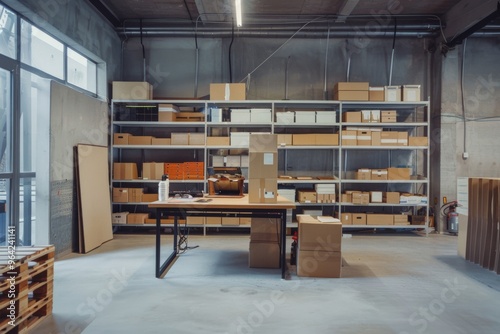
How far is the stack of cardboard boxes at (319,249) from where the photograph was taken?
3.54 m

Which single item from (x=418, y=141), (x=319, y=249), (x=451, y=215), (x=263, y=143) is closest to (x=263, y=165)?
(x=263, y=143)

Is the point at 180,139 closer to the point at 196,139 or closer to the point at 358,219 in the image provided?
the point at 196,139

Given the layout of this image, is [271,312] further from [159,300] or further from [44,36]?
[44,36]

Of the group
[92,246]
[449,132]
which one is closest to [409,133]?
[449,132]

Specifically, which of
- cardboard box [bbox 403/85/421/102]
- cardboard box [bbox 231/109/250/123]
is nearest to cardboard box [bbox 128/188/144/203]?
cardboard box [bbox 231/109/250/123]

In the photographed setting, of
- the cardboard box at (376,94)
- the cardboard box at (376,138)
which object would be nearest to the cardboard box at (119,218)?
the cardboard box at (376,138)

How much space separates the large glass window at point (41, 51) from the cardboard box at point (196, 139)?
2.10 meters

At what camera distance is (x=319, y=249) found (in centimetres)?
357

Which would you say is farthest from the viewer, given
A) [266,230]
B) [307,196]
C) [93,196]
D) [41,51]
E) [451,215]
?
[451,215]

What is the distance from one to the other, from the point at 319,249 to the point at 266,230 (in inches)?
25.2

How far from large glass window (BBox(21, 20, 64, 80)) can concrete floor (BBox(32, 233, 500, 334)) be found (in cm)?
249

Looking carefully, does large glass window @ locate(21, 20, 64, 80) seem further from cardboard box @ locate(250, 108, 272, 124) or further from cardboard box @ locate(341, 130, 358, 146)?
cardboard box @ locate(341, 130, 358, 146)

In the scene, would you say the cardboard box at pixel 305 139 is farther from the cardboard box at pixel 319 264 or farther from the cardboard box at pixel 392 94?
the cardboard box at pixel 319 264

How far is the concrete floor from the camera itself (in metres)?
2.47
